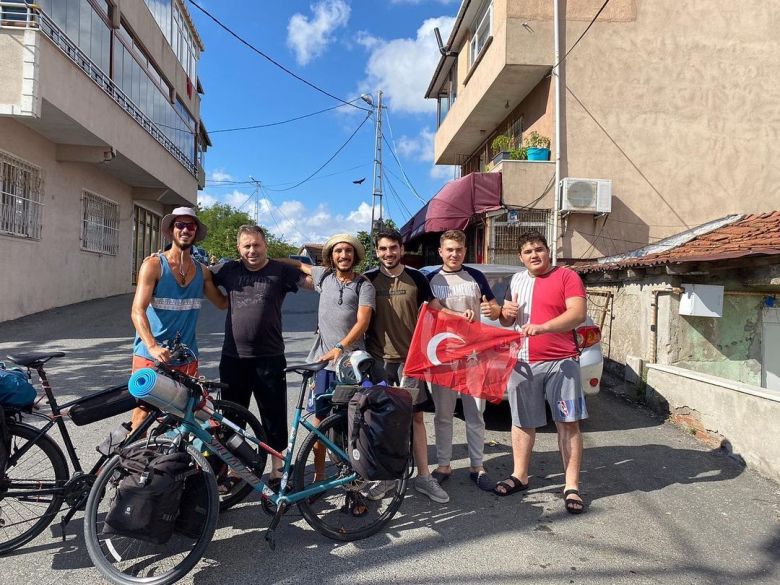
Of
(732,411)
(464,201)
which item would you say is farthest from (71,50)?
(732,411)

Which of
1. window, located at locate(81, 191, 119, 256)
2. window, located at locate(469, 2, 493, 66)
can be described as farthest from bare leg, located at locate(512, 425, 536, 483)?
window, located at locate(81, 191, 119, 256)

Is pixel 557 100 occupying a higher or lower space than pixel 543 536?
higher

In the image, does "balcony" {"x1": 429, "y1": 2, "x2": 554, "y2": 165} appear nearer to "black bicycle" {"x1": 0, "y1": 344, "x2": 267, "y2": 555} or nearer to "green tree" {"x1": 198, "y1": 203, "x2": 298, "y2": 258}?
"black bicycle" {"x1": 0, "y1": 344, "x2": 267, "y2": 555}

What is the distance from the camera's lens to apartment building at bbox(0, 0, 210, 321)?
8883 millimetres

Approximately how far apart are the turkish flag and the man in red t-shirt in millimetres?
97

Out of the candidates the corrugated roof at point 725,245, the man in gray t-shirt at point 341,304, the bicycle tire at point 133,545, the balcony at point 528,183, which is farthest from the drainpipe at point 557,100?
the bicycle tire at point 133,545

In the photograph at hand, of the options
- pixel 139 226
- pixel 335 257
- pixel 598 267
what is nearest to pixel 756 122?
pixel 598 267

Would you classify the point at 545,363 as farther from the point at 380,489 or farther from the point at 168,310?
the point at 168,310

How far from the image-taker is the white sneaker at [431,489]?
363cm

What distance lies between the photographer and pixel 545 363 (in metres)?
3.76

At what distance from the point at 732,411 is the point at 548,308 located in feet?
7.32

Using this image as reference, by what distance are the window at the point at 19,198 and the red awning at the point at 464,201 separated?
26.5ft

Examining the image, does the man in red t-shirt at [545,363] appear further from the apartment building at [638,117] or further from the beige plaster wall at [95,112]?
the beige plaster wall at [95,112]

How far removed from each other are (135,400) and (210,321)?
9.19 metres
